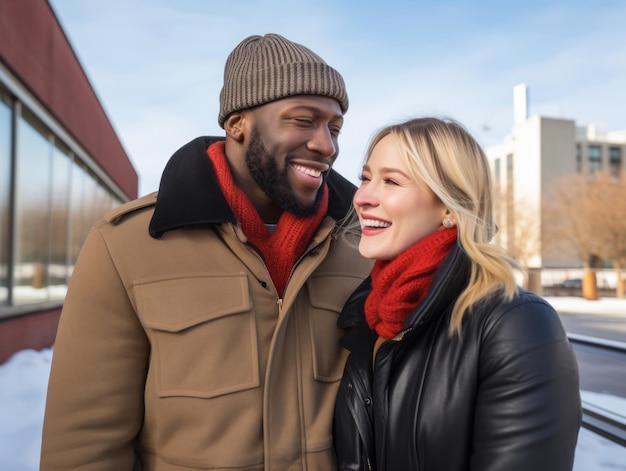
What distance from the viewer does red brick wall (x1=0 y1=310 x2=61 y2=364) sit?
639 centimetres

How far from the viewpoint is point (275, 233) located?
6.64 feet

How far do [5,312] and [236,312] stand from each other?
590cm

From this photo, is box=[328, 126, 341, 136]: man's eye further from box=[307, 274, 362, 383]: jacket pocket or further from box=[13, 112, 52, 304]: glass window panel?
box=[13, 112, 52, 304]: glass window panel

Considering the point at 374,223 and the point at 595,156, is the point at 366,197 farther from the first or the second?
the point at 595,156

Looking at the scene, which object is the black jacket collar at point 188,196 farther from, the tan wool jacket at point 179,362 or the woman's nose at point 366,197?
the woman's nose at point 366,197

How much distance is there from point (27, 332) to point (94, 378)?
646cm

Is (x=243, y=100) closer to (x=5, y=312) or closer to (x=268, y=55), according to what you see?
(x=268, y=55)

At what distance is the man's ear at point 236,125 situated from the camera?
216cm

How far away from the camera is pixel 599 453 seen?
4.36 m

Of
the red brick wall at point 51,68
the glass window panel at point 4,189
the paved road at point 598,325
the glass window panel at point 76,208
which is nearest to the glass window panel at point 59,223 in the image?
the glass window panel at point 76,208

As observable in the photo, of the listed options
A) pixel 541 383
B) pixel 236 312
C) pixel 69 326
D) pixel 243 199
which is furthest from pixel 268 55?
pixel 541 383

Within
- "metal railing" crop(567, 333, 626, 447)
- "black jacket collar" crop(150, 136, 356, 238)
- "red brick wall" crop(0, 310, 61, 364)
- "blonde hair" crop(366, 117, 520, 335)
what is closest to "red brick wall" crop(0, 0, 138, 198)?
"red brick wall" crop(0, 310, 61, 364)

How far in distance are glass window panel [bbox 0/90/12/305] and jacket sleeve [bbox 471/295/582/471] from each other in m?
6.73

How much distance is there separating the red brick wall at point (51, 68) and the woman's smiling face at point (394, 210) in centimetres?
562
